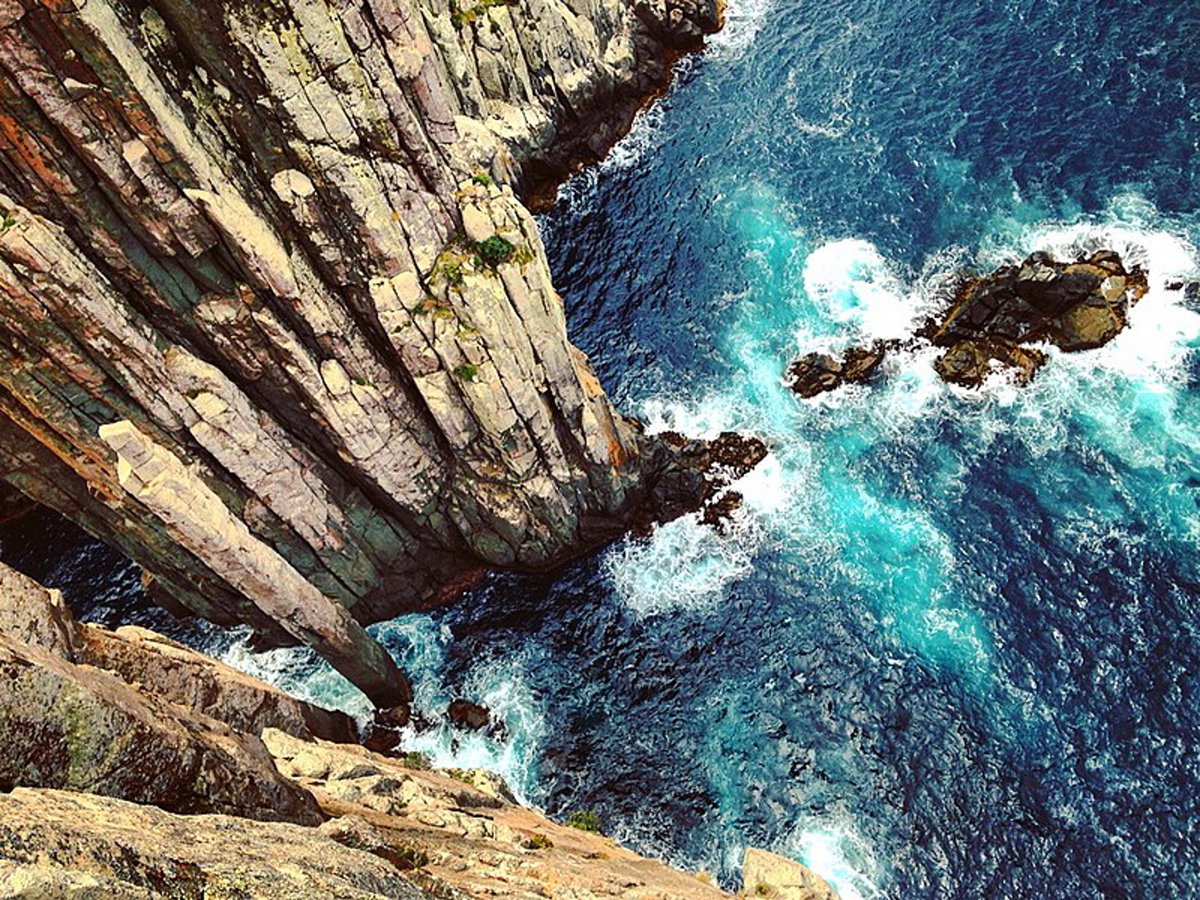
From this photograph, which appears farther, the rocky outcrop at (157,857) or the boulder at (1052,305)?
the boulder at (1052,305)

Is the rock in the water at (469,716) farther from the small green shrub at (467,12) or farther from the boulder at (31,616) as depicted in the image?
the small green shrub at (467,12)

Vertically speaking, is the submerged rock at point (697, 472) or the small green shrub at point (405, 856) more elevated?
the small green shrub at point (405, 856)

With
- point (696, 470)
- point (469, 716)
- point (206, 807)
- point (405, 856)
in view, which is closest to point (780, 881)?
point (405, 856)

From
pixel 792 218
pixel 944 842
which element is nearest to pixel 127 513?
pixel 944 842

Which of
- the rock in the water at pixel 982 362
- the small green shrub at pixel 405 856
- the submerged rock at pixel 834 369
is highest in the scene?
the small green shrub at pixel 405 856

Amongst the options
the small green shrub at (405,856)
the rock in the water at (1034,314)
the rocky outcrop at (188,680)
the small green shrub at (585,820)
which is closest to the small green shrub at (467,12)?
A: the rock in the water at (1034,314)

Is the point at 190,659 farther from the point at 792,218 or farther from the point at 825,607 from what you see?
the point at 792,218

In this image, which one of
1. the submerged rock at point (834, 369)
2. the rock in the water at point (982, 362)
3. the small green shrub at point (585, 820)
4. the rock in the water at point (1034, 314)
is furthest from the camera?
the submerged rock at point (834, 369)
